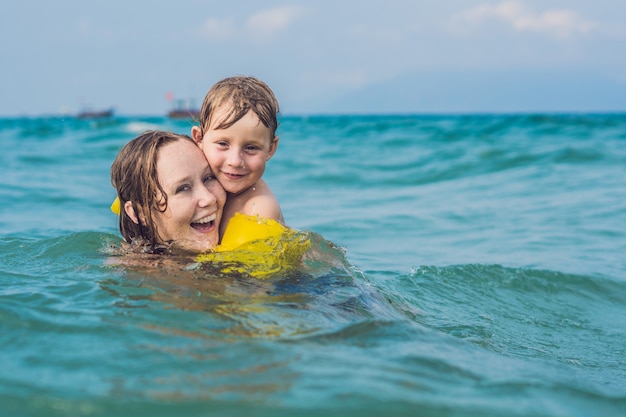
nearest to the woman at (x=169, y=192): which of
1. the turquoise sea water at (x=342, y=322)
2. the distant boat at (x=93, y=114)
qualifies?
the turquoise sea water at (x=342, y=322)

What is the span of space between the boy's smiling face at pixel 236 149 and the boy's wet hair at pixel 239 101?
0.03 m

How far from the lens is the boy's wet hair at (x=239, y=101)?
13.7 feet

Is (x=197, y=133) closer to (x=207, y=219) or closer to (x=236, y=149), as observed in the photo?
(x=236, y=149)

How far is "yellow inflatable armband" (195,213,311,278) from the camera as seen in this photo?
407cm

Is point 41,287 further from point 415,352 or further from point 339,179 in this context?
point 339,179

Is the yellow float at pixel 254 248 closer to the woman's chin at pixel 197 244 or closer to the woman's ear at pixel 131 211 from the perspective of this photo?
the woman's chin at pixel 197 244

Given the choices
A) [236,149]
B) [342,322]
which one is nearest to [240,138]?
[236,149]

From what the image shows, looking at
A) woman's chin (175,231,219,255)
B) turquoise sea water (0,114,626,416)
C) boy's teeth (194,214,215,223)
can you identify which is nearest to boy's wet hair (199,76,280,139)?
boy's teeth (194,214,215,223)

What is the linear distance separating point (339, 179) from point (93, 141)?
48.7ft

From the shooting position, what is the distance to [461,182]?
46.2ft

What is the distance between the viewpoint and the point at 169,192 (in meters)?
4.05

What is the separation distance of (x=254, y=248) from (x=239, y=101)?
0.89 metres

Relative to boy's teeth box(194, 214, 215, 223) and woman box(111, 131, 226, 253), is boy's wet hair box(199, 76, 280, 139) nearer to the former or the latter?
woman box(111, 131, 226, 253)

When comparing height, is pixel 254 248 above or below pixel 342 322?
above
